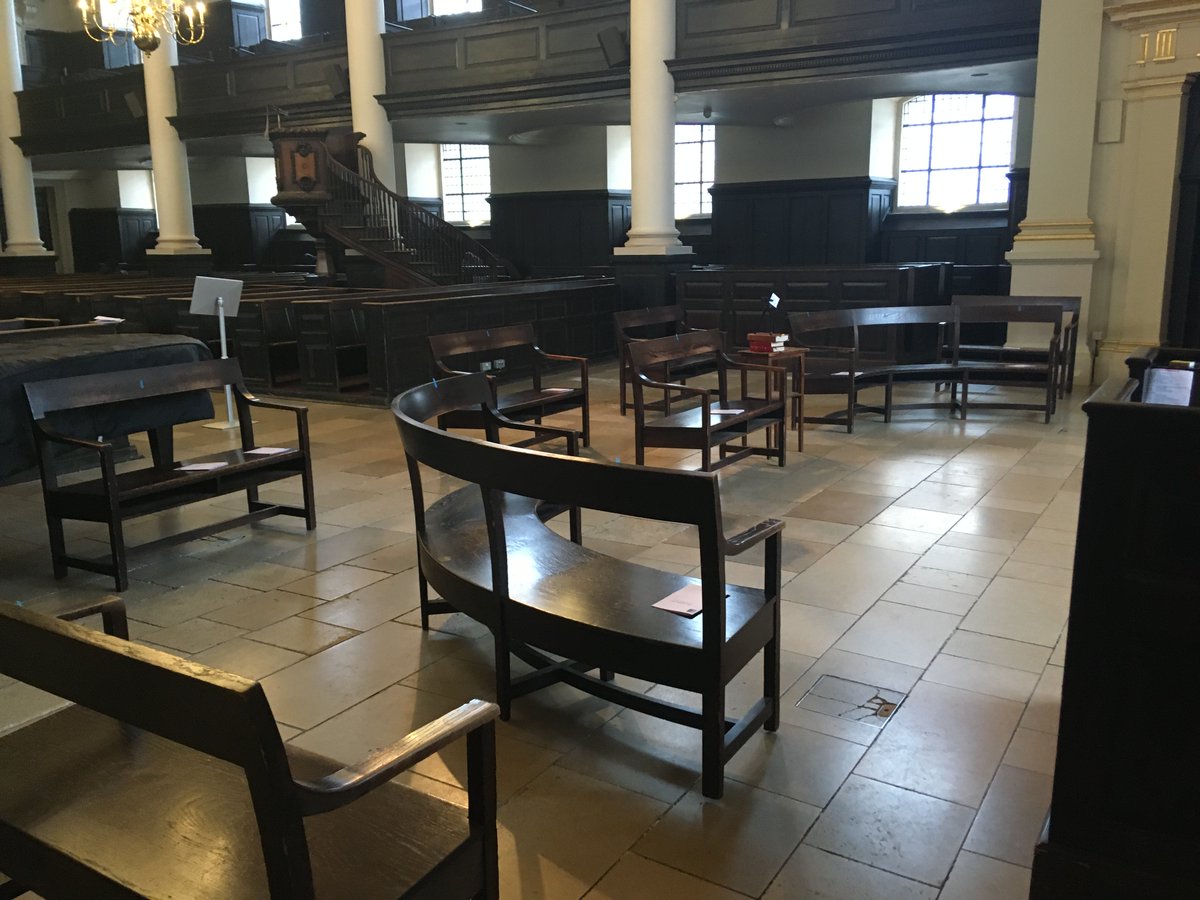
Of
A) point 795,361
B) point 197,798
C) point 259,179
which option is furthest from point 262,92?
point 197,798

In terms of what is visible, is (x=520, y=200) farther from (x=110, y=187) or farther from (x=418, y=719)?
(x=418, y=719)

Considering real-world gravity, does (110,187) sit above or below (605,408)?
above

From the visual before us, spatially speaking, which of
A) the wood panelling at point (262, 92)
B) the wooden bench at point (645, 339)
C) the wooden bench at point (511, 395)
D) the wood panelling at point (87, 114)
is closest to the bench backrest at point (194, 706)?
the wooden bench at point (511, 395)

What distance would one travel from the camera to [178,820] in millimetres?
1652

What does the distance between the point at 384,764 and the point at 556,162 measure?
15.7m

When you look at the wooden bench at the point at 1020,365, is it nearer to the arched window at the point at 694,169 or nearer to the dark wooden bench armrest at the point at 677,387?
the dark wooden bench armrest at the point at 677,387

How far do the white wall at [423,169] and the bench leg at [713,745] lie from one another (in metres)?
17.3

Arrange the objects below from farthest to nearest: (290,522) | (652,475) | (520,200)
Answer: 1. (520,200)
2. (290,522)
3. (652,475)

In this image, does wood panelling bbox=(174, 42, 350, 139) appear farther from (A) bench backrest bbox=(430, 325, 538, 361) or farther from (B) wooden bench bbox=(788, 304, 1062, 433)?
(B) wooden bench bbox=(788, 304, 1062, 433)

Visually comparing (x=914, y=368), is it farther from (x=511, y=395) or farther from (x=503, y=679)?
(x=503, y=679)

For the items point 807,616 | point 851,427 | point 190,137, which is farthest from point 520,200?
point 807,616

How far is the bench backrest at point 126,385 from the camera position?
13.4 feet

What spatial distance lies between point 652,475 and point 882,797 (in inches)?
39.7

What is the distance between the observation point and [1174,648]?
1.73 meters
